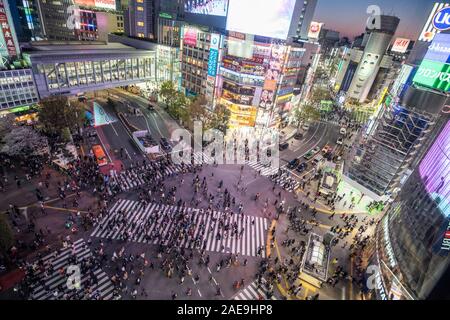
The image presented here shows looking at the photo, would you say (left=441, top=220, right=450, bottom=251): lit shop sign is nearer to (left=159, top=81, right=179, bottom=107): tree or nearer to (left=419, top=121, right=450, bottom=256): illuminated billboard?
(left=419, top=121, right=450, bottom=256): illuminated billboard

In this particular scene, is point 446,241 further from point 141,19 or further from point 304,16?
point 141,19

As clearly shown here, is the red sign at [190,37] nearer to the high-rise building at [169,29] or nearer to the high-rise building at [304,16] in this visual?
the high-rise building at [169,29]

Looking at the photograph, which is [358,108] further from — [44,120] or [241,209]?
[44,120]

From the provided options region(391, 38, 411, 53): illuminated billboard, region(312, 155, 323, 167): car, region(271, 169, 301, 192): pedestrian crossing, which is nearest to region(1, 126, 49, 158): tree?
region(271, 169, 301, 192): pedestrian crossing

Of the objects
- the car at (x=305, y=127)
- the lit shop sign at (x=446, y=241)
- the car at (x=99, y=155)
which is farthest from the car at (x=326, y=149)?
A: the car at (x=99, y=155)

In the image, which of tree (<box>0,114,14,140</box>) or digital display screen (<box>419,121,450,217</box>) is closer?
digital display screen (<box>419,121,450,217</box>)

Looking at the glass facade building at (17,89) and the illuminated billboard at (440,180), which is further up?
the illuminated billboard at (440,180)
